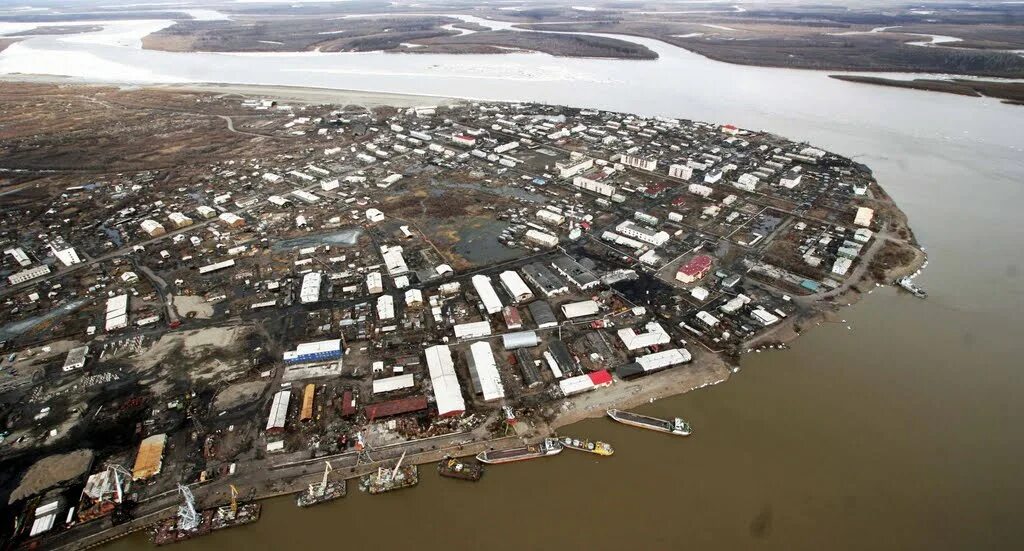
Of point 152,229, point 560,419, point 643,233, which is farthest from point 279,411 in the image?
point 643,233

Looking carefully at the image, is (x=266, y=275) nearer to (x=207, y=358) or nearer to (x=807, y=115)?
(x=207, y=358)

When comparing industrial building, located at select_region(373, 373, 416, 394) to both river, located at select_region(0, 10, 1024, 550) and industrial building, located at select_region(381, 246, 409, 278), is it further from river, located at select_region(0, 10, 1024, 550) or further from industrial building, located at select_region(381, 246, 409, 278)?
industrial building, located at select_region(381, 246, 409, 278)

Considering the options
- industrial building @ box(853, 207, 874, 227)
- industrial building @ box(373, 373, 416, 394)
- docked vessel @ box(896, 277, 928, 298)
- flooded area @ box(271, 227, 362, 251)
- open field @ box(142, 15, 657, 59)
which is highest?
open field @ box(142, 15, 657, 59)

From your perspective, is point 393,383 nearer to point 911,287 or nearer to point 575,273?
point 575,273

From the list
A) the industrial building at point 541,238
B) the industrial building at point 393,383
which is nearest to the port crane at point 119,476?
the industrial building at point 393,383

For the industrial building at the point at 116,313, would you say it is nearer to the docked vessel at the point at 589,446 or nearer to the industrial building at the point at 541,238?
the industrial building at the point at 541,238

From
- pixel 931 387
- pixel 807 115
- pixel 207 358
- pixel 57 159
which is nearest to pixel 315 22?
pixel 57 159

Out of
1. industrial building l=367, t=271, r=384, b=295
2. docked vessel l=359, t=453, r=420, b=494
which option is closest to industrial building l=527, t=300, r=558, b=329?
industrial building l=367, t=271, r=384, b=295

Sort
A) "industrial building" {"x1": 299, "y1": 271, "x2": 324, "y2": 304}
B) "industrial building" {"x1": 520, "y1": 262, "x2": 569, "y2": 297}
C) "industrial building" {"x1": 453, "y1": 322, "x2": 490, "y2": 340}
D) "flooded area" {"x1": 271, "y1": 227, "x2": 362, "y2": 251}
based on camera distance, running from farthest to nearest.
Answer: "flooded area" {"x1": 271, "y1": 227, "x2": 362, "y2": 251} → "industrial building" {"x1": 520, "y1": 262, "x2": 569, "y2": 297} → "industrial building" {"x1": 299, "y1": 271, "x2": 324, "y2": 304} → "industrial building" {"x1": 453, "y1": 322, "x2": 490, "y2": 340}

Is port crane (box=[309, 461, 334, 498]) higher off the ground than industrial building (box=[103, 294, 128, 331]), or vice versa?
industrial building (box=[103, 294, 128, 331])
